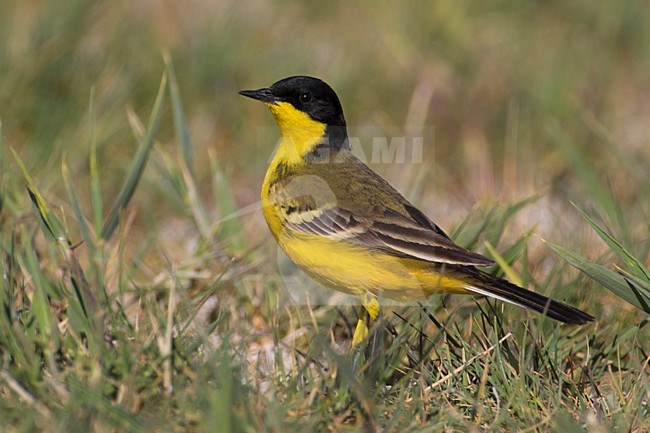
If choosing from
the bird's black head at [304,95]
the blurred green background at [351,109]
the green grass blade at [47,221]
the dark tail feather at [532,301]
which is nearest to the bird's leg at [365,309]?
the blurred green background at [351,109]

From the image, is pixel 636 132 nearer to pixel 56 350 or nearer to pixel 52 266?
pixel 52 266

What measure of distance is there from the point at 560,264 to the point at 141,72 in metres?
2.86

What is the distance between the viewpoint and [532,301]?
304 cm

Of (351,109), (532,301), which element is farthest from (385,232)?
(351,109)

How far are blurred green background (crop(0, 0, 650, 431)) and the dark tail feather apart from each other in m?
0.47

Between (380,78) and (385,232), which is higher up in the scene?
(380,78)

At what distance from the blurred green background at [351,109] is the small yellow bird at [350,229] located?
275mm

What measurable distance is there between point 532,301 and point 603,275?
23 centimetres

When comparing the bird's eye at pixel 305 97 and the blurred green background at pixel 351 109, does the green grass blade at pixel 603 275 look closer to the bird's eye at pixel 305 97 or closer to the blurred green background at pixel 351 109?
the blurred green background at pixel 351 109

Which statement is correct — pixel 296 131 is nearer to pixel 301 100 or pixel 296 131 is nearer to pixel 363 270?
pixel 301 100

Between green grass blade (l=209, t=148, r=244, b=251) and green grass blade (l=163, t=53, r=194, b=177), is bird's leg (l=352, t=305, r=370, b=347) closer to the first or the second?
green grass blade (l=209, t=148, r=244, b=251)

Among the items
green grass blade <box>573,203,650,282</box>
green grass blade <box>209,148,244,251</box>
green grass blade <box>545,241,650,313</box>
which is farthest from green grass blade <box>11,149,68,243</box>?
green grass blade <box>573,203,650,282</box>

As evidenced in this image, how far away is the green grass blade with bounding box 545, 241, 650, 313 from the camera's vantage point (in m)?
2.98

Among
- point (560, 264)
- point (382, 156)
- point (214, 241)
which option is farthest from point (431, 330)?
point (382, 156)
